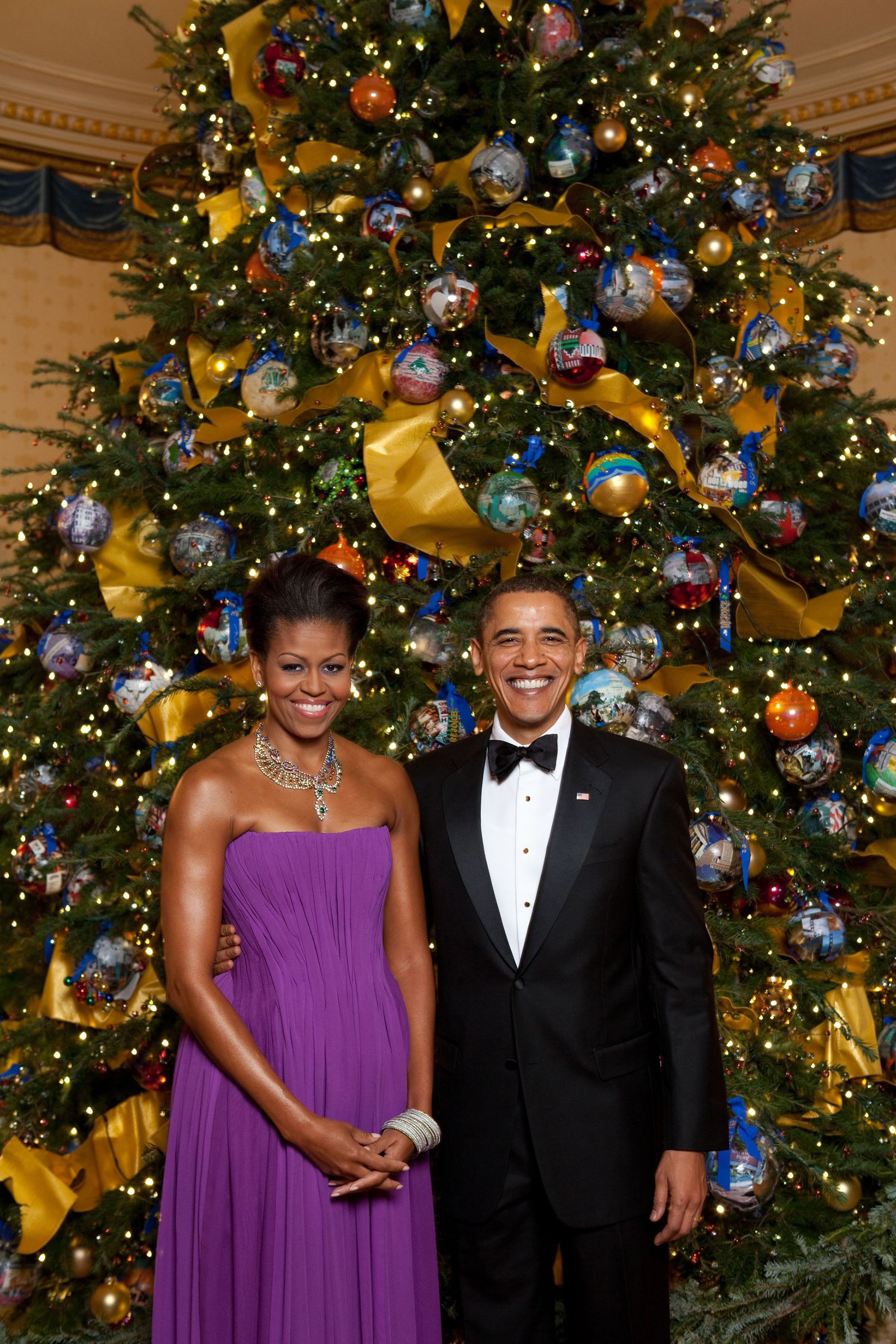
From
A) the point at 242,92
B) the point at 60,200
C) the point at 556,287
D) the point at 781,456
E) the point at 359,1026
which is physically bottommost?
the point at 359,1026

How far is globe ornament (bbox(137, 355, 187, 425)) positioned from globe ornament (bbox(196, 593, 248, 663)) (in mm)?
847

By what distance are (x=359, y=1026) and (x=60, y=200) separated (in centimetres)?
650

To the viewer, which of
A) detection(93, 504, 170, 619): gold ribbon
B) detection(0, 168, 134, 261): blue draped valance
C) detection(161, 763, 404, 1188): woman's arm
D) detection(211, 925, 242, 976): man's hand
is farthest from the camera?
detection(0, 168, 134, 261): blue draped valance

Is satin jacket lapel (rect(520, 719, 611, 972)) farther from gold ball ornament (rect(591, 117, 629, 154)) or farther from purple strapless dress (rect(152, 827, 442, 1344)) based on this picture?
gold ball ornament (rect(591, 117, 629, 154))

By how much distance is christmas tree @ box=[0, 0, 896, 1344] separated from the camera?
314 centimetres

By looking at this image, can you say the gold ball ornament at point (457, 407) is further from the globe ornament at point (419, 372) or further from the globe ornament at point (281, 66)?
the globe ornament at point (281, 66)

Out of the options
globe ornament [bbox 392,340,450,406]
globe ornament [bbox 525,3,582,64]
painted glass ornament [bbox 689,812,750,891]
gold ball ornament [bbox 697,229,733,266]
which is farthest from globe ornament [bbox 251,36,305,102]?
painted glass ornament [bbox 689,812,750,891]

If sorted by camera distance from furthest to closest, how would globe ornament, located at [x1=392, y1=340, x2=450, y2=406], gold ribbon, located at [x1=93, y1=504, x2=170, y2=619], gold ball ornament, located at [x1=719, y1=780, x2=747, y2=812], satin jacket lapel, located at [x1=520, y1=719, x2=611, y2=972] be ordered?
gold ribbon, located at [x1=93, y1=504, x2=170, y2=619] → globe ornament, located at [x1=392, y1=340, x2=450, y2=406] → gold ball ornament, located at [x1=719, y1=780, x2=747, y2=812] → satin jacket lapel, located at [x1=520, y1=719, x2=611, y2=972]

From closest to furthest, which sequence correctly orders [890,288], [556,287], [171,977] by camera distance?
1. [171,977]
2. [556,287]
3. [890,288]

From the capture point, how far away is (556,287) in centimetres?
346

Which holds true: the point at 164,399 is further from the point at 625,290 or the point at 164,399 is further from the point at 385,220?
the point at 625,290

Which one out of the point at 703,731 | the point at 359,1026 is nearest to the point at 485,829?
the point at 359,1026

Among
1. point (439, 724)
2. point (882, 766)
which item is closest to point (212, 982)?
point (439, 724)

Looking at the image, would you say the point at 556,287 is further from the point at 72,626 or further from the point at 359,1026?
the point at 359,1026
